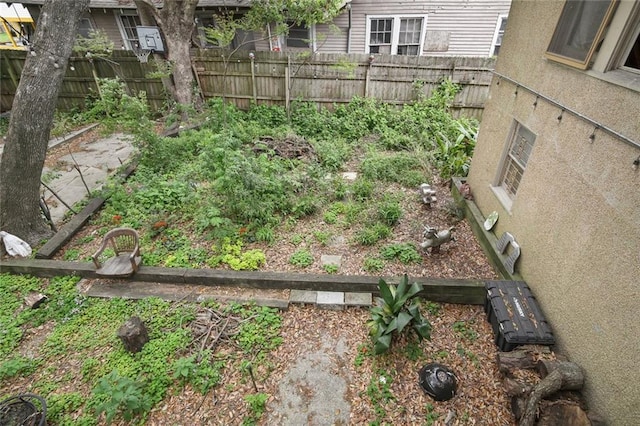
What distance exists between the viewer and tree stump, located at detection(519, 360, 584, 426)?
9.02ft

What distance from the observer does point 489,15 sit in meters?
11.0

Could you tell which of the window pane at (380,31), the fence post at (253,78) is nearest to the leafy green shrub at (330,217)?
the fence post at (253,78)

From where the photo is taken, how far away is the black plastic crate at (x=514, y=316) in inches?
131

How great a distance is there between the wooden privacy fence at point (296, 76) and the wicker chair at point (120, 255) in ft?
20.2

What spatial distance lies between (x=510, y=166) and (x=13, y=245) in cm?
797

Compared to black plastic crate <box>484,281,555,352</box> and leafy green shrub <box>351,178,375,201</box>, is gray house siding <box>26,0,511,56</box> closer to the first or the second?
leafy green shrub <box>351,178,375,201</box>

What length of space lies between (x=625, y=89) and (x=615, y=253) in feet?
4.73

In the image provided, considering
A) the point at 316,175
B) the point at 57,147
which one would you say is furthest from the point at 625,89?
the point at 57,147

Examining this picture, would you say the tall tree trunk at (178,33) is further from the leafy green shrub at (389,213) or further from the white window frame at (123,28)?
the leafy green shrub at (389,213)

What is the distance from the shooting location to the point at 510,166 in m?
4.79

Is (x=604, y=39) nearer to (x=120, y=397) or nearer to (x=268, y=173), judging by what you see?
(x=268, y=173)

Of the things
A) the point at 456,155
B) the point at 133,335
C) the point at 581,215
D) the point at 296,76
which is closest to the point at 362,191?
the point at 456,155

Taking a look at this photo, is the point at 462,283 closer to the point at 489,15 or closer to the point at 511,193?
the point at 511,193

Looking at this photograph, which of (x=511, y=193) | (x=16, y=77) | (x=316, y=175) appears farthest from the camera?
(x=16, y=77)
